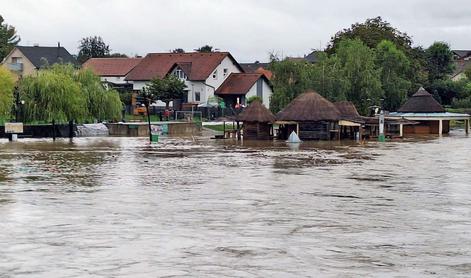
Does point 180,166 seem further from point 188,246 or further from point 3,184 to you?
point 188,246

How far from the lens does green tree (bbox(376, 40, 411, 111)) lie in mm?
71875

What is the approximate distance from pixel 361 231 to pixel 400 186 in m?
9.08

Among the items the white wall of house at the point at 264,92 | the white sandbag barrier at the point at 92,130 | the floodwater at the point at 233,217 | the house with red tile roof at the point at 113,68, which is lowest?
the floodwater at the point at 233,217

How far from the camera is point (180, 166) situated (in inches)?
1304

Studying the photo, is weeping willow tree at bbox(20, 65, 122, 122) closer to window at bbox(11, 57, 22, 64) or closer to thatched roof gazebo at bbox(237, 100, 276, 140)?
thatched roof gazebo at bbox(237, 100, 276, 140)

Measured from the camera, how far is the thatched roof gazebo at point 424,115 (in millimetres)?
66438

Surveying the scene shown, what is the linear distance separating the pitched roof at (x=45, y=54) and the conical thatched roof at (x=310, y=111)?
119 feet

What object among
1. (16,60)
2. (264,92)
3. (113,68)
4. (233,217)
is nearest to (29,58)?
(16,60)

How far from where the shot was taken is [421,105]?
222 feet

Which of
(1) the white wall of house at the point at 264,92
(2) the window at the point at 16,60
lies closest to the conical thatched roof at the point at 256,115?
(1) the white wall of house at the point at 264,92

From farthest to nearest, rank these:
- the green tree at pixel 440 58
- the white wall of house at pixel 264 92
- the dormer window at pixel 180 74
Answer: the green tree at pixel 440 58 → the dormer window at pixel 180 74 → the white wall of house at pixel 264 92

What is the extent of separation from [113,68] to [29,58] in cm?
849

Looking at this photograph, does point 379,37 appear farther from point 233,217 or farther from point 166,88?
point 233,217

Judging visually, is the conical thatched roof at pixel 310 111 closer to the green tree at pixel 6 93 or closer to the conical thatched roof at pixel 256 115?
the conical thatched roof at pixel 256 115
